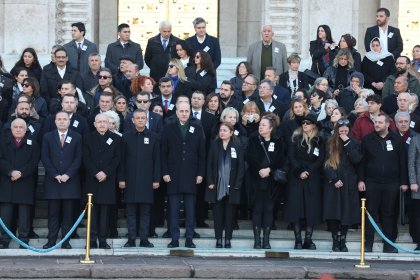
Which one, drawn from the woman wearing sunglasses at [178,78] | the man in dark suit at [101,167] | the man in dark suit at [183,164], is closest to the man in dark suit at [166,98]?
the woman wearing sunglasses at [178,78]

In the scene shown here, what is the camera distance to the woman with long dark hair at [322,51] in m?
28.4

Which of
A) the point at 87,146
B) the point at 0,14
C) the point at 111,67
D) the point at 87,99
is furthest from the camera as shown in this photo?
the point at 0,14

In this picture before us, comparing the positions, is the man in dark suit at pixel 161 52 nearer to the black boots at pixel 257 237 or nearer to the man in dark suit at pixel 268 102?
the man in dark suit at pixel 268 102

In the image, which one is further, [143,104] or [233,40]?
[233,40]

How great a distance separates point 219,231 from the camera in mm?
24828

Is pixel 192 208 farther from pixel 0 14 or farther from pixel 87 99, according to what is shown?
pixel 0 14

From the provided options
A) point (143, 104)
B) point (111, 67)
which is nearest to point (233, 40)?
point (111, 67)

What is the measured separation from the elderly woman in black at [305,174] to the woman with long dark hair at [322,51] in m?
3.55

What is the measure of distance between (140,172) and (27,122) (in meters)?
1.96

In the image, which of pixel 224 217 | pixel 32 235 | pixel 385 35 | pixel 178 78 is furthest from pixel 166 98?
pixel 385 35

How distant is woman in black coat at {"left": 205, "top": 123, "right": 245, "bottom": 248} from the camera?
24797mm

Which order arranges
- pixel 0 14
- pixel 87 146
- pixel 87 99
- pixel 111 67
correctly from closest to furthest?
pixel 87 146
pixel 87 99
pixel 111 67
pixel 0 14

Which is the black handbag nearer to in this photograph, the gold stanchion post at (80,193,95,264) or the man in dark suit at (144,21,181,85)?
the gold stanchion post at (80,193,95,264)

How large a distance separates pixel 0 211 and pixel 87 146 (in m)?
1.72
